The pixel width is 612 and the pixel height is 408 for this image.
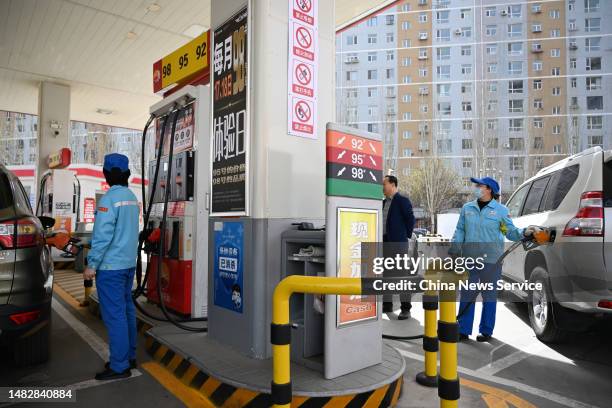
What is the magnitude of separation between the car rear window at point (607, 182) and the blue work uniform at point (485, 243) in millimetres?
1044

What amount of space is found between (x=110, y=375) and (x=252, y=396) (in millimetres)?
1537

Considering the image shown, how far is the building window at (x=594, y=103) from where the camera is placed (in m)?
44.4

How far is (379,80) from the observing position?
52375mm

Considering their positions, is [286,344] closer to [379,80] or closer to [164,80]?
[164,80]

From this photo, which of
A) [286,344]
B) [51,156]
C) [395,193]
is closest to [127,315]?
[286,344]

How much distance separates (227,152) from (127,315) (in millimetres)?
1728

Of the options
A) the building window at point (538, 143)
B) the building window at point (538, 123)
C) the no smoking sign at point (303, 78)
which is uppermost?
the building window at point (538, 123)

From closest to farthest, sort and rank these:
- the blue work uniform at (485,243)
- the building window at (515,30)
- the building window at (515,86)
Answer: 1. the blue work uniform at (485,243)
2. the building window at (515,86)
3. the building window at (515,30)

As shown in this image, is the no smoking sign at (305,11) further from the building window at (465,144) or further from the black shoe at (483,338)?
the building window at (465,144)

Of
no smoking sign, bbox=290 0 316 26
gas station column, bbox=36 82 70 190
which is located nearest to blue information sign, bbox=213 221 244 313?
no smoking sign, bbox=290 0 316 26

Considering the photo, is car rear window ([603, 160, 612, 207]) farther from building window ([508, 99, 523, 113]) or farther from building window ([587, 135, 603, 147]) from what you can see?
building window ([587, 135, 603, 147])

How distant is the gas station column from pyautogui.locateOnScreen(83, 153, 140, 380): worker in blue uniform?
33.9ft

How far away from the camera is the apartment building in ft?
134

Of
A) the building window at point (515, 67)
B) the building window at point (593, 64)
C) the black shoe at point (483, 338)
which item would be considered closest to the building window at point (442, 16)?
the building window at point (515, 67)
